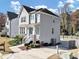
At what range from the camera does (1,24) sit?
79.2 meters

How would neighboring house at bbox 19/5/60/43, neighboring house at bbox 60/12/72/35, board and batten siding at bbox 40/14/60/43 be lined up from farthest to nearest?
1. neighboring house at bbox 60/12/72/35
2. board and batten siding at bbox 40/14/60/43
3. neighboring house at bbox 19/5/60/43

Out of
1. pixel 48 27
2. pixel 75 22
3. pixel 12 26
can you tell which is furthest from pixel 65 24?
pixel 48 27

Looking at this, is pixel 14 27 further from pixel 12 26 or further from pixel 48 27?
pixel 48 27

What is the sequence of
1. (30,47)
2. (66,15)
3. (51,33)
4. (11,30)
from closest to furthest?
(30,47)
(51,33)
(11,30)
(66,15)

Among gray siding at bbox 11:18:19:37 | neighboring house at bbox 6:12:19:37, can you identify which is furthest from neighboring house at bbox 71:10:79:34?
gray siding at bbox 11:18:19:37

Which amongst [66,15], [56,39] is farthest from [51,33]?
[66,15]

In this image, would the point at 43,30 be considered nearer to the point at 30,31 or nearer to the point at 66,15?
the point at 30,31

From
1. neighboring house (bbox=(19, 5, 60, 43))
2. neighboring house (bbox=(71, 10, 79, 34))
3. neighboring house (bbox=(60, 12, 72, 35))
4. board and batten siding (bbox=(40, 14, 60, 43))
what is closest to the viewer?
neighboring house (bbox=(19, 5, 60, 43))

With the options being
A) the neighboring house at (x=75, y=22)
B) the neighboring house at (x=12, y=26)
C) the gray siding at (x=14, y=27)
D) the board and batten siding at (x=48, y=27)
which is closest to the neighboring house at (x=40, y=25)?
the board and batten siding at (x=48, y=27)

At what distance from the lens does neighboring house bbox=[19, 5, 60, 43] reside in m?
41.8

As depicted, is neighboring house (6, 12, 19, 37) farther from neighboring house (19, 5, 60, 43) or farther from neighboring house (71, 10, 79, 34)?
neighboring house (71, 10, 79, 34)

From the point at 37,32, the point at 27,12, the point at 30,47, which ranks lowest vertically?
the point at 30,47

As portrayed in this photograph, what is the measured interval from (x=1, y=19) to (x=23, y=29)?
3859cm

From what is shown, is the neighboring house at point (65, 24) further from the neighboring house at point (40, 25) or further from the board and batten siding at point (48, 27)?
the board and batten siding at point (48, 27)
